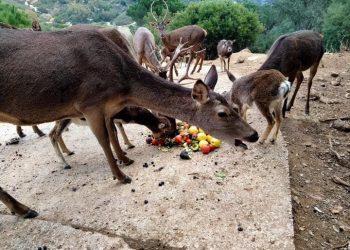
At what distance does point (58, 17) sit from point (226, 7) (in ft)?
182

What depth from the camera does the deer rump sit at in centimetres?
428

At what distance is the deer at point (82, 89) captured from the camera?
4.31 m

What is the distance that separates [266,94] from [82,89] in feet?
9.41

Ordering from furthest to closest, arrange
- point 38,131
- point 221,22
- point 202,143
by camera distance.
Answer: point 221,22, point 38,131, point 202,143

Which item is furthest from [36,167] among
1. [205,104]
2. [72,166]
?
[205,104]

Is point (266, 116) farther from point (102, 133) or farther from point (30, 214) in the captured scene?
point (30, 214)

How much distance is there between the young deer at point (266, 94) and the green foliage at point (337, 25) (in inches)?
781

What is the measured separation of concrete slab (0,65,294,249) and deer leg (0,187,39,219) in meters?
0.11

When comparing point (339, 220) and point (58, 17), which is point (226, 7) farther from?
point (58, 17)

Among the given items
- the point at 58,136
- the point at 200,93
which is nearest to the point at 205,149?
the point at 200,93

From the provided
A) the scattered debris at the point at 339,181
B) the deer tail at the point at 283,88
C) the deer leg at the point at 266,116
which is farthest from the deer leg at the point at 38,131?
the scattered debris at the point at 339,181

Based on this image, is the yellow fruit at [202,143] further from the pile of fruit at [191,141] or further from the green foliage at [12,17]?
the green foliage at [12,17]

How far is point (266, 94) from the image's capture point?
229 inches

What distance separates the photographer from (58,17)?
73750 millimetres
